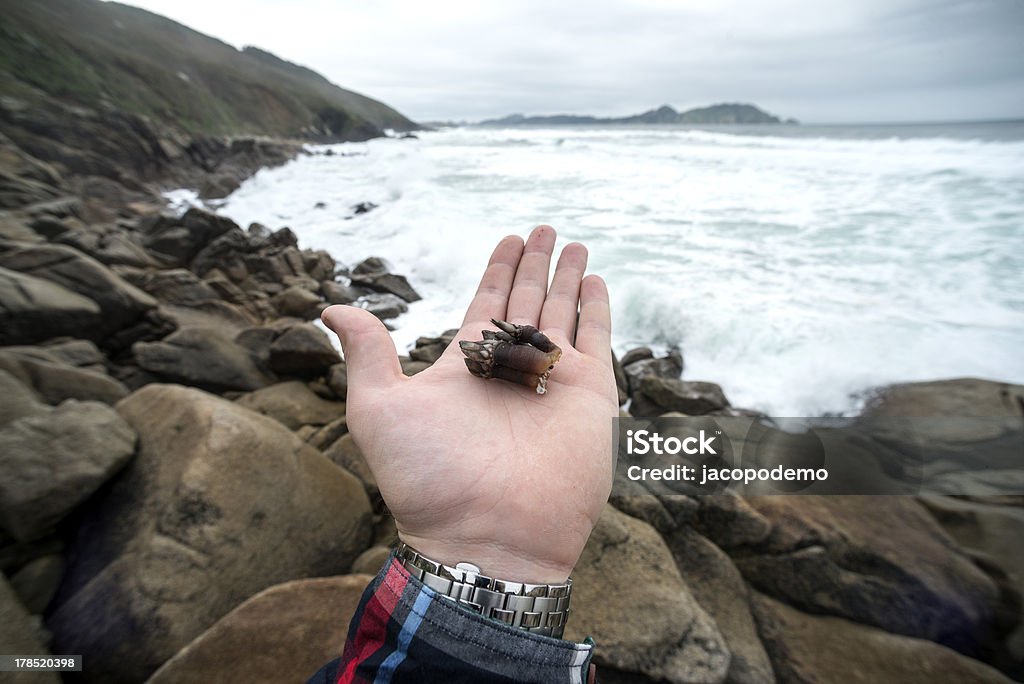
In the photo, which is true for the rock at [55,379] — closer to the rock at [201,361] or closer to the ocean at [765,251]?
the rock at [201,361]

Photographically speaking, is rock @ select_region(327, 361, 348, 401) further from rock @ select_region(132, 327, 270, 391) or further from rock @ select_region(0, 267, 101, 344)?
rock @ select_region(0, 267, 101, 344)

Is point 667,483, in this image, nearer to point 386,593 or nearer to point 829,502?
point 829,502

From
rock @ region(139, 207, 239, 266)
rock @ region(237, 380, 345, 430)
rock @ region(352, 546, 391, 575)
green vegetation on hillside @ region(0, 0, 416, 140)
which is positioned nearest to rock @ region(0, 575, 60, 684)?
rock @ region(352, 546, 391, 575)

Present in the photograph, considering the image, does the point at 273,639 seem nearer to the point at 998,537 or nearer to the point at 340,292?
the point at 998,537

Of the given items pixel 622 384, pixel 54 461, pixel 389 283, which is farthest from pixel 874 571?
pixel 389 283

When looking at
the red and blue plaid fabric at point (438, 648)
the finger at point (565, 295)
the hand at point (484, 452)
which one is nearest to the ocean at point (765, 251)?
the finger at point (565, 295)

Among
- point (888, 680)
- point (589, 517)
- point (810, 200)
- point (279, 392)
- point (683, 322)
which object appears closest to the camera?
point (589, 517)

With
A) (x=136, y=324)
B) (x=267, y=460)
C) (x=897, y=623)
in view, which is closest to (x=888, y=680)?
(x=897, y=623)
